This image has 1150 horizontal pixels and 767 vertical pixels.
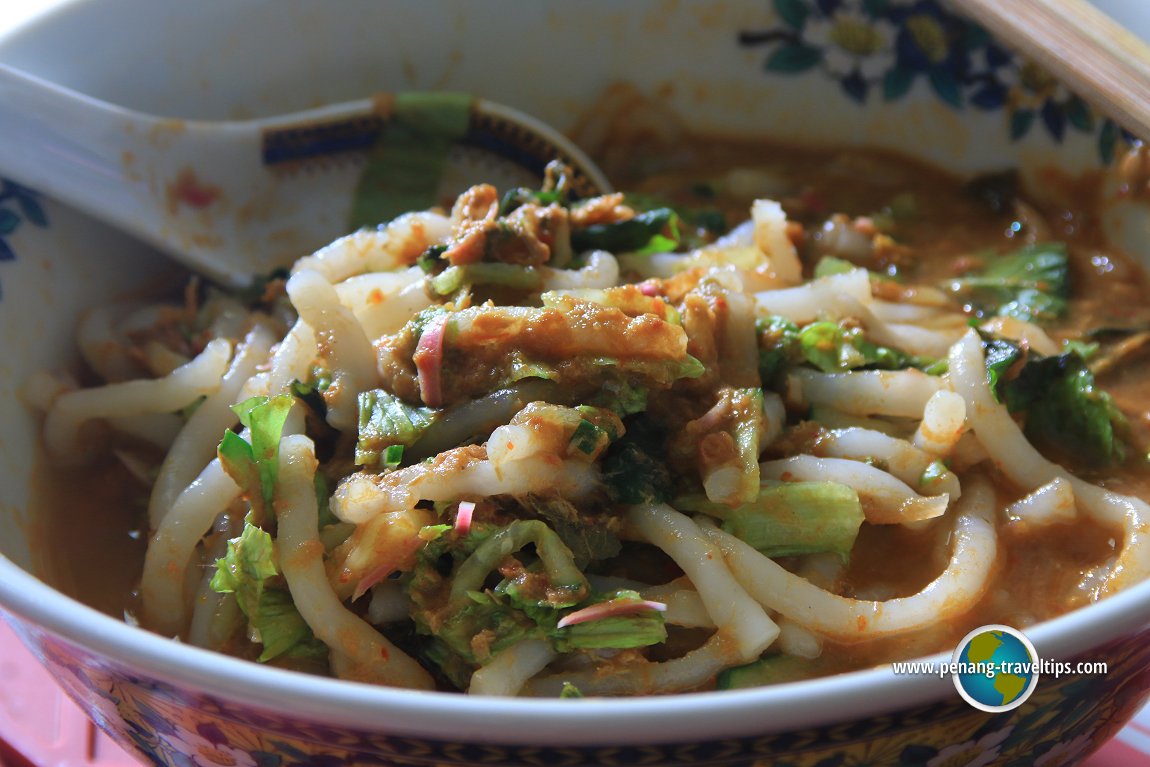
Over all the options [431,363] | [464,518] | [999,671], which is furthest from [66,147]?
[999,671]

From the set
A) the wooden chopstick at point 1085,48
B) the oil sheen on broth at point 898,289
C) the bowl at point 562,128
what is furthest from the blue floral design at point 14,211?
the wooden chopstick at point 1085,48

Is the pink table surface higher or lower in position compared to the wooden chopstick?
lower

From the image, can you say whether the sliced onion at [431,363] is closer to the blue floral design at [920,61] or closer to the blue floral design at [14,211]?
the blue floral design at [14,211]

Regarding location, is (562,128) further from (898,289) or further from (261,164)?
(898,289)

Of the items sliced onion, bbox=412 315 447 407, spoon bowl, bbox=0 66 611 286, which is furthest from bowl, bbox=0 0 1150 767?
sliced onion, bbox=412 315 447 407

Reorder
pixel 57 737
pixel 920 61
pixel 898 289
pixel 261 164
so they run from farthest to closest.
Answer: pixel 920 61 < pixel 261 164 < pixel 898 289 < pixel 57 737

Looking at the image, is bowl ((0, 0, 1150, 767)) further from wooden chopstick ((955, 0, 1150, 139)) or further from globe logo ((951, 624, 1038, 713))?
wooden chopstick ((955, 0, 1150, 139))
